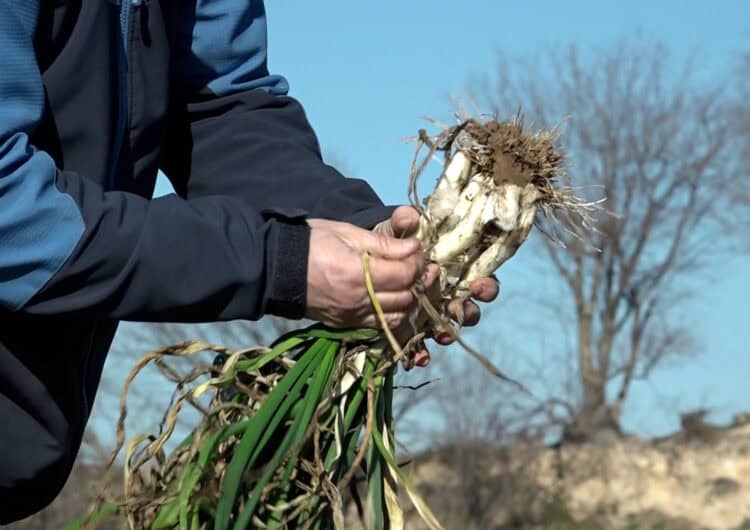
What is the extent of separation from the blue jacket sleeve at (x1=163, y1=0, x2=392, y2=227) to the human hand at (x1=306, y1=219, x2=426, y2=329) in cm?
34

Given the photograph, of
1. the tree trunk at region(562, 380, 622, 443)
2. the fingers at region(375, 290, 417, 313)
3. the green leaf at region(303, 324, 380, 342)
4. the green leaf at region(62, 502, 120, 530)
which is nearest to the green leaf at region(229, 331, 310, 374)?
the green leaf at region(303, 324, 380, 342)

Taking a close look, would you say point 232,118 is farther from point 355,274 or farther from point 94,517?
point 94,517

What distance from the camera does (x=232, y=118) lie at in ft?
8.04

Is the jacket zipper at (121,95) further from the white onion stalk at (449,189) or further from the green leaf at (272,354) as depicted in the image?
the white onion stalk at (449,189)

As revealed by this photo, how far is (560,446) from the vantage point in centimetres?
2152

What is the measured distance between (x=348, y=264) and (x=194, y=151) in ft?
2.04

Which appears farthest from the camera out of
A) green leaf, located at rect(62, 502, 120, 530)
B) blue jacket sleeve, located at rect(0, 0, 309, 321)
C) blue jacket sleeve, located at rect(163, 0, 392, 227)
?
blue jacket sleeve, located at rect(163, 0, 392, 227)

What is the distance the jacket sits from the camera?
5.86ft

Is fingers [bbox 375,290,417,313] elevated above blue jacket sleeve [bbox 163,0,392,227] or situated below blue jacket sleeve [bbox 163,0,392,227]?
below

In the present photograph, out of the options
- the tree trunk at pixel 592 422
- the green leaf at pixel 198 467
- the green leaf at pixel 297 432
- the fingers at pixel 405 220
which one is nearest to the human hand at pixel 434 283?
the fingers at pixel 405 220

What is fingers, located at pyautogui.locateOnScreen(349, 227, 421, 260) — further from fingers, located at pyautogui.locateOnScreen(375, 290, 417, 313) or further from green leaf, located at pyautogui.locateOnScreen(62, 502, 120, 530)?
green leaf, located at pyautogui.locateOnScreen(62, 502, 120, 530)

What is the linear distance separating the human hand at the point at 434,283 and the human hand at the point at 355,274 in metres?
0.04

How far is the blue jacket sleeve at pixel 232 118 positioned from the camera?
2340 millimetres

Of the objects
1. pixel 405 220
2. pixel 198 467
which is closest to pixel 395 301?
pixel 405 220
